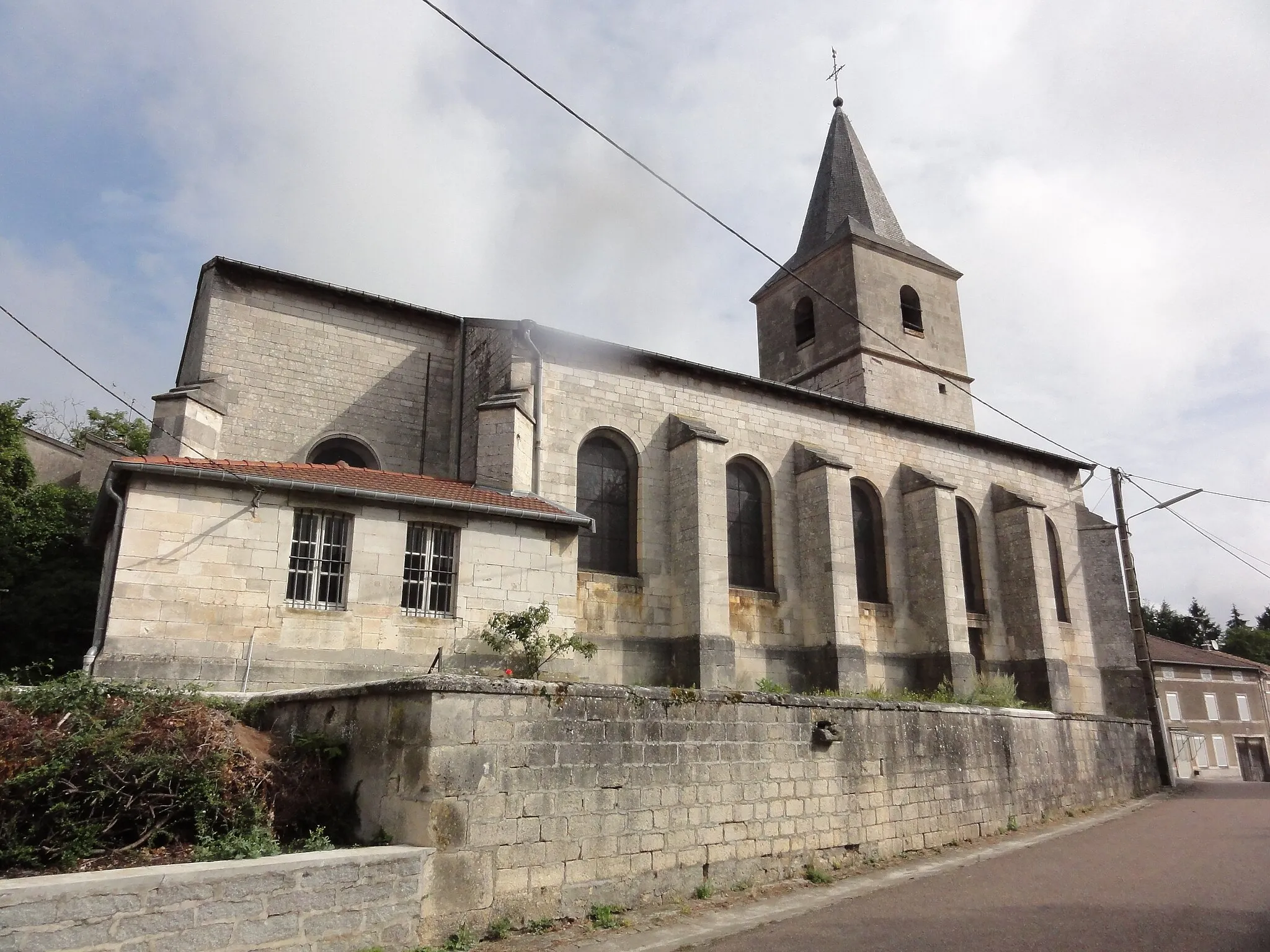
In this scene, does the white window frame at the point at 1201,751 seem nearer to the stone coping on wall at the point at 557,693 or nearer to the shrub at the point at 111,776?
the stone coping on wall at the point at 557,693

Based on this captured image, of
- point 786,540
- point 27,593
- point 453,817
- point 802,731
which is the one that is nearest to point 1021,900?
point 802,731

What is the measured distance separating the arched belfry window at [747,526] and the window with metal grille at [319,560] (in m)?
8.37

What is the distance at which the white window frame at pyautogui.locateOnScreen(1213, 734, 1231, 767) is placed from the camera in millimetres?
38406

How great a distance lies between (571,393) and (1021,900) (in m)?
10.9

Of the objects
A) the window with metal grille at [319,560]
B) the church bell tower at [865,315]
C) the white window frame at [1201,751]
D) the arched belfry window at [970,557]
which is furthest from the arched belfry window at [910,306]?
the white window frame at [1201,751]

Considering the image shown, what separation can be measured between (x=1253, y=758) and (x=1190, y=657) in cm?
606

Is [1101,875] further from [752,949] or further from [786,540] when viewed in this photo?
[786,540]

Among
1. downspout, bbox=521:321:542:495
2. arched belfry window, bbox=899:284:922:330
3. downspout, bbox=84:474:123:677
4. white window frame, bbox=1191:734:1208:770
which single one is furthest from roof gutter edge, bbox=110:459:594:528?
white window frame, bbox=1191:734:1208:770

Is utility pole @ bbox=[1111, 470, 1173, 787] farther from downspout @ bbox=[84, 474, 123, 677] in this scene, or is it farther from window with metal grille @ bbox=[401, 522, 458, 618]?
downspout @ bbox=[84, 474, 123, 677]

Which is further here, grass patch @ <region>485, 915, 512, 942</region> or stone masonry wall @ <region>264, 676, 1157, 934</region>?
stone masonry wall @ <region>264, 676, 1157, 934</region>

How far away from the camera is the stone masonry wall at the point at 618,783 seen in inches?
258

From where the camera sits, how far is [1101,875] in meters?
9.28

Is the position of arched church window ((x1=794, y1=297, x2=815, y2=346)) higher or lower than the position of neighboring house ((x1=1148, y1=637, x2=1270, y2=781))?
higher

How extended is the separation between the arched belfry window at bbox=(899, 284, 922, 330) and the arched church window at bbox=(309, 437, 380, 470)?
18.2 metres
